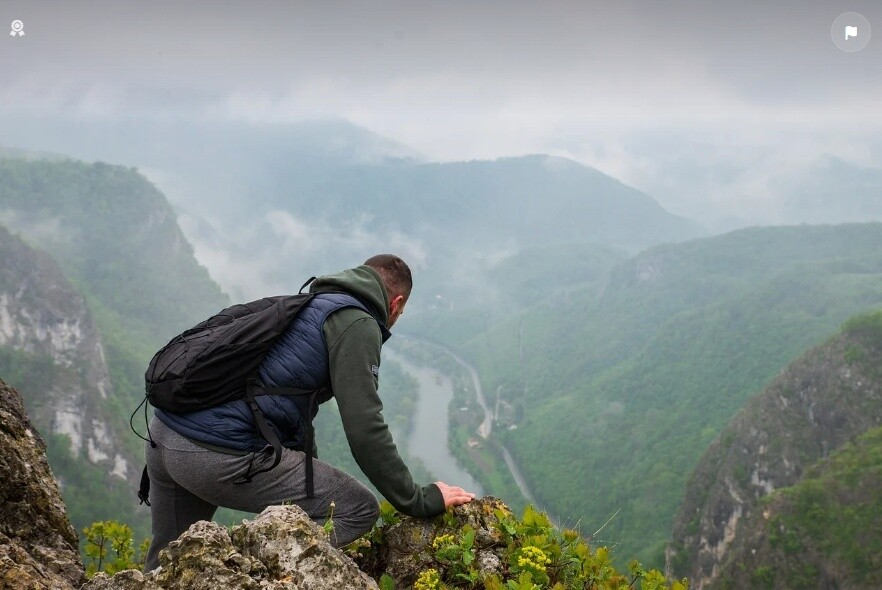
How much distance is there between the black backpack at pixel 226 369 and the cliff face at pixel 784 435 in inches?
3045

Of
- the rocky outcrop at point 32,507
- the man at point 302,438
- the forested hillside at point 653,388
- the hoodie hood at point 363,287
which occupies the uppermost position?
the hoodie hood at point 363,287

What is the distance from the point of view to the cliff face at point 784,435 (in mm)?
73812

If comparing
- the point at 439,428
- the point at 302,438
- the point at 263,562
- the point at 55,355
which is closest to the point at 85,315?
the point at 55,355

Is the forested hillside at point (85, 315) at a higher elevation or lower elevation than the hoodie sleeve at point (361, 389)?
lower

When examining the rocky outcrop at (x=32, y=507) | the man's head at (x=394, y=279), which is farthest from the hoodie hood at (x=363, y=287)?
the rocky outcrop at (x=32, y=507)

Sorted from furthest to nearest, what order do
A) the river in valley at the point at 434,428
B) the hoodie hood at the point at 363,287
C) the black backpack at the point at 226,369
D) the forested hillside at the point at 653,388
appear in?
the river in valley at the point at 434,428, the forested hillside at the point at 653,388, the hoodie hood at the point at 363,287, the black backpack at the point at 226,369

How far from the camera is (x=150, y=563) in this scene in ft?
14.0

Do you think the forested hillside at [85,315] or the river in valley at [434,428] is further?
the river in valley at [434,428]

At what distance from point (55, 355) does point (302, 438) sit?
124782mm

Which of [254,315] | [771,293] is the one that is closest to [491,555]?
[254,315]

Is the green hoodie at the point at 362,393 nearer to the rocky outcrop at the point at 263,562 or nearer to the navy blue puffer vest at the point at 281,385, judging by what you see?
the navy blue puffer vest at the point at 281,385

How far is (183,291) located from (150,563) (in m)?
200

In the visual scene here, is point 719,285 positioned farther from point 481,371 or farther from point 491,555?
point 491,555

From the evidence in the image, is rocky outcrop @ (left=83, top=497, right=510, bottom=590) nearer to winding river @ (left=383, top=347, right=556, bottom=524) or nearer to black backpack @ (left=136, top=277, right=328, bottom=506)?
black backpack @ (left=136, top=277, right=328, bottom=506)
